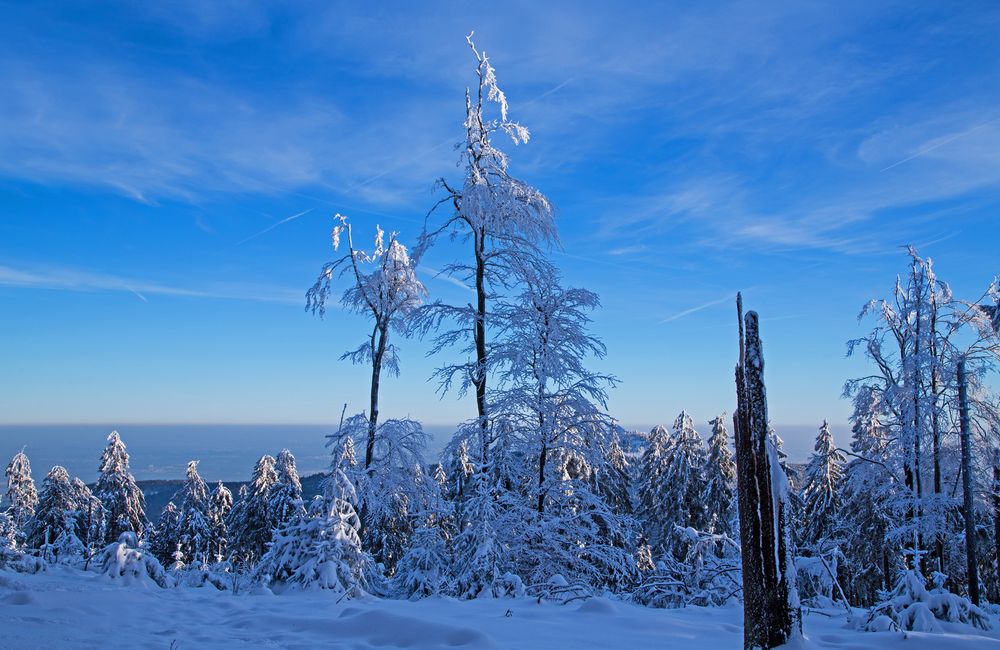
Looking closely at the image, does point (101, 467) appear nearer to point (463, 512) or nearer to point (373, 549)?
point (373, 549)

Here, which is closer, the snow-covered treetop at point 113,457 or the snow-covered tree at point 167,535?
the snow-covered treetop at point 113,457

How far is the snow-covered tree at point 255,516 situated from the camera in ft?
104

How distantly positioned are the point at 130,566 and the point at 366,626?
18.7 ft

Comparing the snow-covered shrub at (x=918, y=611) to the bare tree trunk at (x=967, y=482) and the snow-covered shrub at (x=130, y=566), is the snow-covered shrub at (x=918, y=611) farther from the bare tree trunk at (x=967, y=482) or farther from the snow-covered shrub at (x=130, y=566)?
the bare tree trunk at (x=967, y=482)

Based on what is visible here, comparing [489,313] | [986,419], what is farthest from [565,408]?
[986,419]

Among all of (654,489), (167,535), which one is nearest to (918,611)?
(654,489)

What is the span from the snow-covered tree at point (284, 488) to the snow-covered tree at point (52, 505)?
11.6 metres

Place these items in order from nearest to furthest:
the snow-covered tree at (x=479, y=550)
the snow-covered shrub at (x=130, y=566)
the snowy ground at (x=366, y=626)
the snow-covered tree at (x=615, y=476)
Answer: the snowy ground at (x=366, y=626), the snow-covered shrub at (x=130, y=566), the snow-covered tree at (x=479, y=550), the snow-covered tree at (x=615, y=476)

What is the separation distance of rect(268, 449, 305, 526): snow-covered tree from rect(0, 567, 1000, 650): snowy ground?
945 inches

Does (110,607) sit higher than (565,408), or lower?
lower

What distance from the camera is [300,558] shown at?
10383mm

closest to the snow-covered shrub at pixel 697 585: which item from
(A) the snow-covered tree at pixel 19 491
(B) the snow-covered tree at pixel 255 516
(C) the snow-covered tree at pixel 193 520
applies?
(B) the snow-covered tree at pixel 255 516

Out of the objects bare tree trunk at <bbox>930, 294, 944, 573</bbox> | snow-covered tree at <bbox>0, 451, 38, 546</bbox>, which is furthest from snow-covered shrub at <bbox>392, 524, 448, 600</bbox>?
snow-covered tree at <bbox>0, 451, 38, 546</bbox>

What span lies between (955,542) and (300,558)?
1804cm
